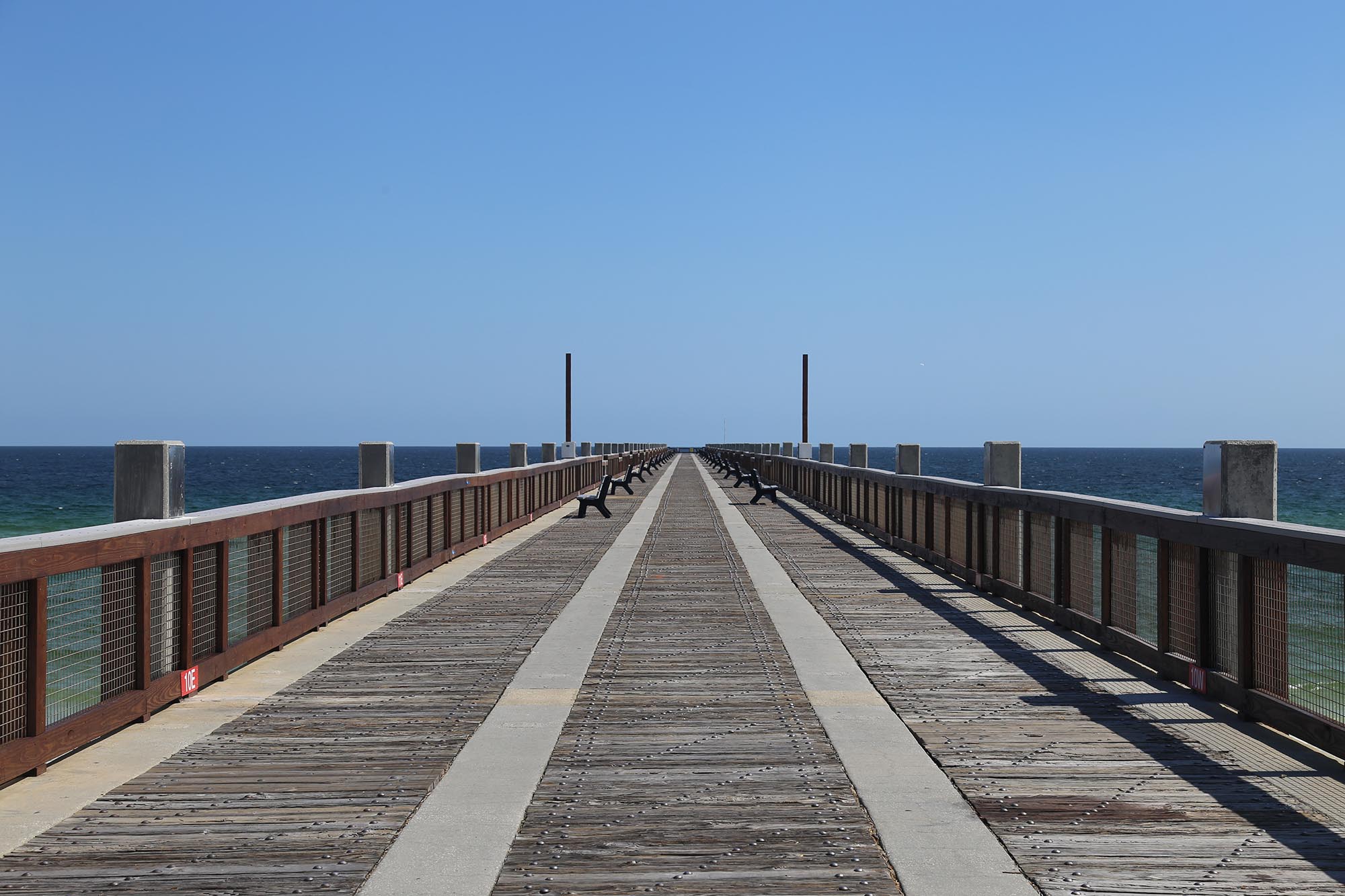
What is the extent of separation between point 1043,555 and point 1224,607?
3883 millimetres

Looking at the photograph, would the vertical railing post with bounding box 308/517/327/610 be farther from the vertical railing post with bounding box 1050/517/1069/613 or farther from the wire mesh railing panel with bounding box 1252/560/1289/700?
the wire mesh railing panel with bounding box 1252/560/1289/700

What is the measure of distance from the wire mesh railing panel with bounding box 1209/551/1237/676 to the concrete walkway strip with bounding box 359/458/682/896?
439 centimetres

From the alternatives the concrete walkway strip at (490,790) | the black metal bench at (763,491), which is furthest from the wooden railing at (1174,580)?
the black metal bench at (763,491)

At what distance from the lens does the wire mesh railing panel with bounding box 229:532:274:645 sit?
898cm

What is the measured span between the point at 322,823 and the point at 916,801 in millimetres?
2802

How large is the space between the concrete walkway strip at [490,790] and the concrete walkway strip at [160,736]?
1.67 metres

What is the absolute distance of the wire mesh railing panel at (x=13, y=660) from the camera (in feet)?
19.5

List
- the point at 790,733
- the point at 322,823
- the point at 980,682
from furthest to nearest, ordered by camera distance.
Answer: the point at 980,682 < the point at 790,733 < the point at 322,823

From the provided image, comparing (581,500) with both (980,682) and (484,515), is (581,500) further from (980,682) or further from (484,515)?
(980,682)

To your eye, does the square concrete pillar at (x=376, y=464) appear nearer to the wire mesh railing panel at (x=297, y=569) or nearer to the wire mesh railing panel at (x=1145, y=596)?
the wire mesh railing panel at (x=297, y=569)

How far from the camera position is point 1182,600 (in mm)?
8391

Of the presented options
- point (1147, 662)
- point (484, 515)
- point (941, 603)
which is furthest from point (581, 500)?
point (1147, 662)

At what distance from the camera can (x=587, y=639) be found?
10.3 metres

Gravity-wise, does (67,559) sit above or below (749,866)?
above
